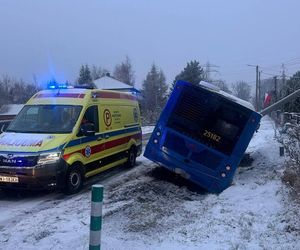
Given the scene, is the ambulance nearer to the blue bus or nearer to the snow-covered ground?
the snow-covered ground

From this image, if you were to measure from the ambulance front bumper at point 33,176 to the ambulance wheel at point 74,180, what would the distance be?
34 centimetres

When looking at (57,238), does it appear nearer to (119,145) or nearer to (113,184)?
(113,184)

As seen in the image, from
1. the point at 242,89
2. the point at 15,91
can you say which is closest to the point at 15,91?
the point at 15,91

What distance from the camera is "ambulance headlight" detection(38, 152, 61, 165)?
1017cm

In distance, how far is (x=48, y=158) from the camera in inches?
404

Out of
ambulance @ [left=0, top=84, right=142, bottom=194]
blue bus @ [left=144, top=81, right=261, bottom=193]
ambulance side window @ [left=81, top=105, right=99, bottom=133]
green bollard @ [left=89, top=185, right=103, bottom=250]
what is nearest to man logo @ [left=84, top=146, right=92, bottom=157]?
ambulance @ [left=0, top=84, right=142, bottom=194]

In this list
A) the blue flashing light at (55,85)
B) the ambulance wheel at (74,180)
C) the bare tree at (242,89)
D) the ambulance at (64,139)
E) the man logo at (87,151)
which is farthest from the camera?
the bare tree at (242,89)

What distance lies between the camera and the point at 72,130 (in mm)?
11164

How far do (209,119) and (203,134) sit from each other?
1.23 ft

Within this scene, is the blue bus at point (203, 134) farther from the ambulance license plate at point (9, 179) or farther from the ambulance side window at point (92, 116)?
the ambulance license plate at point (9, 179)

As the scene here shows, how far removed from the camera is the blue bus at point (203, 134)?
11.2m

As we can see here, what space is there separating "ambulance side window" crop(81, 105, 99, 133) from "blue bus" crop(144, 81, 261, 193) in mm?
1531

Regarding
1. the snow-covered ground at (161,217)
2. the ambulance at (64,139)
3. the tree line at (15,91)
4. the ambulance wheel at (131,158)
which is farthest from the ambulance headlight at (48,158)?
the tree line at (15,91)

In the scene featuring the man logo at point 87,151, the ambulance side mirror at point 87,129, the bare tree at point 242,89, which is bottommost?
the bare tree at point 242,89
